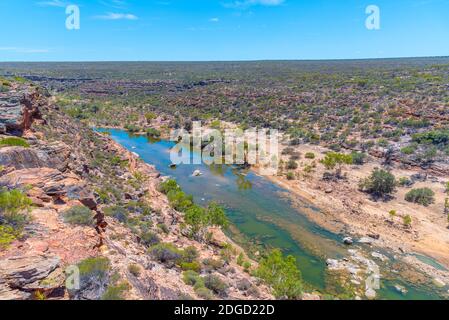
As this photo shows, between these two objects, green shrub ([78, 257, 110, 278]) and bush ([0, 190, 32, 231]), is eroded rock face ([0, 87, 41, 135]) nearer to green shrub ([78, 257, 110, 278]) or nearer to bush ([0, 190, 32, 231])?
bush ([0, 190, 32, 231])

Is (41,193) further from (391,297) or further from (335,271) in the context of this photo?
(391,297)

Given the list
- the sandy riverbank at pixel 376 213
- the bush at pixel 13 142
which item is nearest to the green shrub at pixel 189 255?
the bush at pixel 13 142

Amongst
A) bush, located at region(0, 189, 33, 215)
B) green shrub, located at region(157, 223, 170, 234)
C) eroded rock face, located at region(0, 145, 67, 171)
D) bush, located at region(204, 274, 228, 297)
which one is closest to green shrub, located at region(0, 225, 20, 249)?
bush, located at region(0, 189, 33, 215)

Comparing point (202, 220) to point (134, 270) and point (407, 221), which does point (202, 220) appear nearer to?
point (134, 270)

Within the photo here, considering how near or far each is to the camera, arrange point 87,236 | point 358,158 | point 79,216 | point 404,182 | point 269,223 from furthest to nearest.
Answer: point 358,158
point 404,182
point 269,223
point 79,216
point 87,236

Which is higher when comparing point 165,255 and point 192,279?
point 165,255

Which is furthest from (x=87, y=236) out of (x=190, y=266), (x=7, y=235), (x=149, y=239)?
(x=149, y=239)
